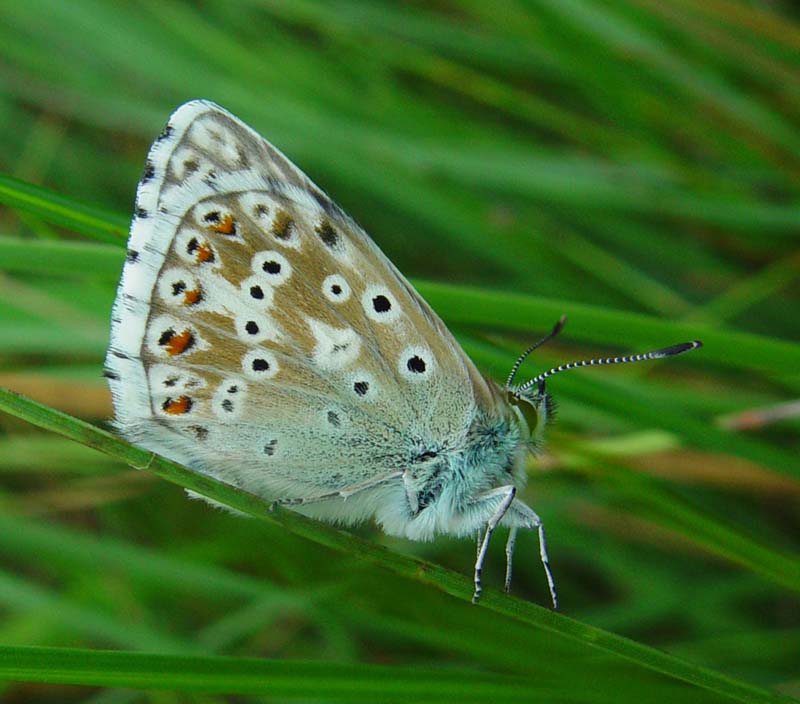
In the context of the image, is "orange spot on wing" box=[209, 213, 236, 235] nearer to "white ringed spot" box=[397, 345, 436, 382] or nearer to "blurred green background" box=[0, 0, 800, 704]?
"white ringed spot" box=[397, 345, 436, 382]

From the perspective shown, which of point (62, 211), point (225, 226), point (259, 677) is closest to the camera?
point (259, 677)

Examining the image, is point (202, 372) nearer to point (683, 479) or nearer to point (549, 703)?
point (549, 703)

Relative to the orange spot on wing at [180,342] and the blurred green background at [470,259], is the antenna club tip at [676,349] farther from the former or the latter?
the orange spot on wing at [180,342]

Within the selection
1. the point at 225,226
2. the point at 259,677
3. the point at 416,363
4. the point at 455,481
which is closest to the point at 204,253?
the point at 225,226

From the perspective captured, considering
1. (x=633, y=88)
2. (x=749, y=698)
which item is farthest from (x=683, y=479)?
(x=749, y=698)

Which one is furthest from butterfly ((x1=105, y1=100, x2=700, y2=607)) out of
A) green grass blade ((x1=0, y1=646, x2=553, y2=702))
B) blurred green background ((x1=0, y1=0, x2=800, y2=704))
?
blurred green background ((x1=0, y1=0, x2=800, y2=704))

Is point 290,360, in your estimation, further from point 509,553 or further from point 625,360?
point 625,360
